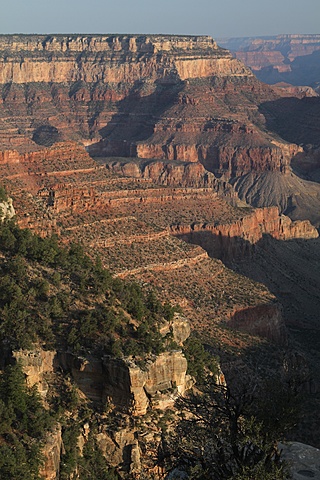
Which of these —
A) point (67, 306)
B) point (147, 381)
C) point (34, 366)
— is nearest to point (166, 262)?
point (67, 306)

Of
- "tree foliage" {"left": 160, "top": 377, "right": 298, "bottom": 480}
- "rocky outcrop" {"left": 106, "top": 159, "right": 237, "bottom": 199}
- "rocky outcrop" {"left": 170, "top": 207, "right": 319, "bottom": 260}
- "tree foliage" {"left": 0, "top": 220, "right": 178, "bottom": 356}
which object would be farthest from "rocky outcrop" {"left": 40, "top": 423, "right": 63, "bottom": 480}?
"rocky outcrop" {"left": 106, "top": 159, "right": 237, "bottom": 199}

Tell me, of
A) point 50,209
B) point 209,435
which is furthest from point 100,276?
point 50,209

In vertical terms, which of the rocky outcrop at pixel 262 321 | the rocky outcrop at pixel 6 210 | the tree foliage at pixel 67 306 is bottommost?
the rocky outcrop at pixel 262 321

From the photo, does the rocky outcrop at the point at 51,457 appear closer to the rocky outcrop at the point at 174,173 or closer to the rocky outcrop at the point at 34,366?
the rocky outcrop at the point at 34,366

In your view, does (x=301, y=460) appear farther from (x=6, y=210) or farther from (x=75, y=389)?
(x=6, y=210)

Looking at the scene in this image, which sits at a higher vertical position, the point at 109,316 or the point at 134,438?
the point at 109,316

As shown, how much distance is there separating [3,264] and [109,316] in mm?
5574

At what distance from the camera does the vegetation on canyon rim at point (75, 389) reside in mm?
31719

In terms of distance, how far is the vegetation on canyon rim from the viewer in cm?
3172

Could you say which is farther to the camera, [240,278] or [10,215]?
[240,278]

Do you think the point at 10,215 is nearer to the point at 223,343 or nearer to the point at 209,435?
the point at 223,343

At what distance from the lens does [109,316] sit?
4038cm

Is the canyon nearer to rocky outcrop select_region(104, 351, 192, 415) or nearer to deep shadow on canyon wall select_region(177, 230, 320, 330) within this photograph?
rocky outcrop select_region(104, 351, 192, 415)

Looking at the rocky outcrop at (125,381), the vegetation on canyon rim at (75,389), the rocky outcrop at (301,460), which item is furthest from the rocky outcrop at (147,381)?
the rocky outcrop at (301,460)
